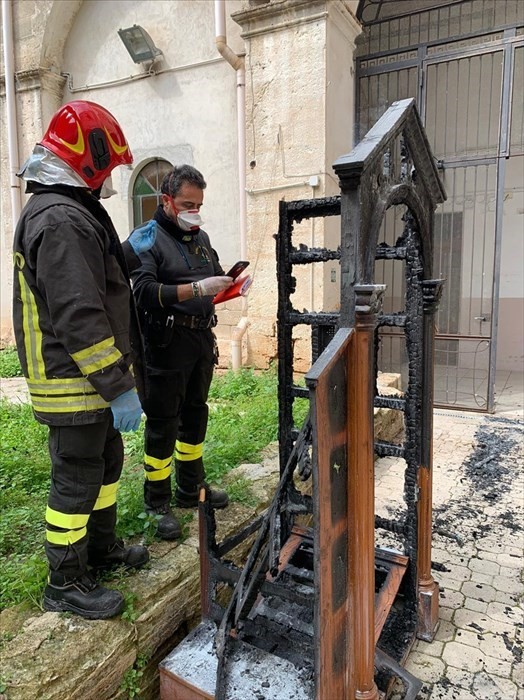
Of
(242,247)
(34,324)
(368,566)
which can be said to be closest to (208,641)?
(368,566)

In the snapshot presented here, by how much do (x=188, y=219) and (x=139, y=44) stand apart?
18.0 feet

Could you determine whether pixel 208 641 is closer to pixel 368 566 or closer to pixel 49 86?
pixel 368 566

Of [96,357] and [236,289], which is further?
[236,289]

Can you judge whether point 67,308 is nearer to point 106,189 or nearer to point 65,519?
point 106,189

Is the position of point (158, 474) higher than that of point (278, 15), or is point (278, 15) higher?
point (278, 15)

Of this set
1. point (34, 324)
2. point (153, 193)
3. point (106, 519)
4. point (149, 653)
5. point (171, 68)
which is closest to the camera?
point (34, 324)

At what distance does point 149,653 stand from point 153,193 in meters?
6.44

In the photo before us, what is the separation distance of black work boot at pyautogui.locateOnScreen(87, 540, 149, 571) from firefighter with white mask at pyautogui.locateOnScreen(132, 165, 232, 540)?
27 centimetres

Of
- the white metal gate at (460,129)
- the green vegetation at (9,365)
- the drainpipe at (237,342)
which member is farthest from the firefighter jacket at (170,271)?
the green vegetation at (9,365)

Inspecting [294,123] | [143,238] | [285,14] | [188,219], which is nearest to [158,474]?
[143,238]

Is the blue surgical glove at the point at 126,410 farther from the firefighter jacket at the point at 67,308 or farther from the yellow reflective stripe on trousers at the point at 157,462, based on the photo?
the yellow reflective stripe on trousers at the point at 157,462

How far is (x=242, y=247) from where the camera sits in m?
6.42

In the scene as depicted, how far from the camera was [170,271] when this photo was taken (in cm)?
271

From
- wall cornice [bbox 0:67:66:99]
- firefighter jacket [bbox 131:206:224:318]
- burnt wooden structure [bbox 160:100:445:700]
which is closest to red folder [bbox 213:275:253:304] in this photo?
firefighter jacket [bbox 131:206:224:318]
